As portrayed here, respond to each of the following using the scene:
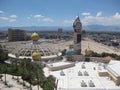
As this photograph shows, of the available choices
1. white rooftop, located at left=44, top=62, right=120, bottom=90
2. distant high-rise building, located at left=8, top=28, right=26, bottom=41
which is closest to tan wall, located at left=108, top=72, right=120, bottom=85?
white rooftop, located at left=44, top=62, right=120, bottom=90

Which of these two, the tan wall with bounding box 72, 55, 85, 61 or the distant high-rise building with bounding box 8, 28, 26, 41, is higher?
the distant high-rise building with bounding box 8, 28, 26, 41

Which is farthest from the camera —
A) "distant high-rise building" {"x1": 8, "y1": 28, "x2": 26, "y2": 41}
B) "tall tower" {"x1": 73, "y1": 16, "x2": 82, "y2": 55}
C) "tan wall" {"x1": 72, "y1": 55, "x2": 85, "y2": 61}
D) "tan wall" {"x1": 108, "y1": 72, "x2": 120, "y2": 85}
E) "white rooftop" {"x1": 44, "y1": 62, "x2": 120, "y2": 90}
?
"distant high-rise building" {"x1": 8, "y1": 28, "x2": 26, "y2": 41}

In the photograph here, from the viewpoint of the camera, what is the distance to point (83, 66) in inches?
2623

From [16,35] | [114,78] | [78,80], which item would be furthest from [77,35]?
[16,35]

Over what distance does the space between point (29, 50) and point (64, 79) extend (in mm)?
24845

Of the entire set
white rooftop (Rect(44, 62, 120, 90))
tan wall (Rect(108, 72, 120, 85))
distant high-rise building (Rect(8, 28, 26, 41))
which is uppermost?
distant high-rise building (Rect(8, 28, 26, 41))

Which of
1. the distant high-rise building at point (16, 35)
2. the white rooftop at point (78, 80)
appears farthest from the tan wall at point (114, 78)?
the distant high-rise building at point (16, 35)

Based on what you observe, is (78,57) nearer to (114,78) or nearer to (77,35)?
(77,35)

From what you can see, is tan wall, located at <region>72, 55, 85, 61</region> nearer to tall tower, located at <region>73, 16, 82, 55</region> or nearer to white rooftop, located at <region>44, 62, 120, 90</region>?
tall tower, located at <region>73, 16, 82, 55</region>

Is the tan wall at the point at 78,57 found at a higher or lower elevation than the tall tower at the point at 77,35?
lower

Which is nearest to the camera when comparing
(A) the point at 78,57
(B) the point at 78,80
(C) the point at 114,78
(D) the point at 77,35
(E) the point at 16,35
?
(C) the point at 114,78

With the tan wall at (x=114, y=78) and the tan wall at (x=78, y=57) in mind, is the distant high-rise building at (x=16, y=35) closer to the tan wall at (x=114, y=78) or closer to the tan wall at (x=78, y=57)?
the tan wall at (x=78, y=57)

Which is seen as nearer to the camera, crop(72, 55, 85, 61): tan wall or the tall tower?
crop(72, 55, 85, 61): tan wall

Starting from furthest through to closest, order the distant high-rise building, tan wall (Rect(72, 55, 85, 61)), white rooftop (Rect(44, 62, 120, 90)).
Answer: the distant high-rise building → tan wall (Rect(72, 55, 85, 61)) → white rooftop (Rect(44, 62, 120, 90))
